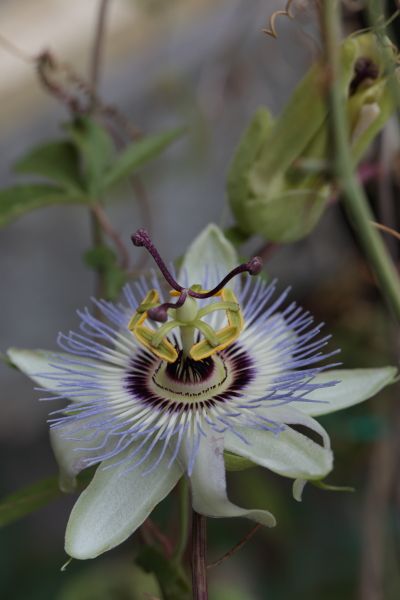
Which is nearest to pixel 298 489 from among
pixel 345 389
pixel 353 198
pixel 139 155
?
pixel 345 389

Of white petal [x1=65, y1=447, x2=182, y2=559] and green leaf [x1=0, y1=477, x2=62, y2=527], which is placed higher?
green leaf [x1=0, y1=477, x2=62, y2=527]

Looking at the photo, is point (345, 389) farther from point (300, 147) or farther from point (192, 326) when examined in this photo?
point (300, 147)

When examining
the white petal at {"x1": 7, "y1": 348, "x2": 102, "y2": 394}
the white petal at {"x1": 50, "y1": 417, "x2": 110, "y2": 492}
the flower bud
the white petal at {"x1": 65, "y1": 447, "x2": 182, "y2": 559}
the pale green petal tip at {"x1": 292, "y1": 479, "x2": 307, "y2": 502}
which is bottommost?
the pale green petal tip at {"x1": 292, "y1": 479, "x2": 307, "y2": 502}

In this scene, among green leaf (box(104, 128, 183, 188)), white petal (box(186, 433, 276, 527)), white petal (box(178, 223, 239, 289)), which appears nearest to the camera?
white petal (box(186, 433, 276, 527))

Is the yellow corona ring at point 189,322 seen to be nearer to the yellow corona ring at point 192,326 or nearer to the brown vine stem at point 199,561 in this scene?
the yellow corona ring at point 192,326

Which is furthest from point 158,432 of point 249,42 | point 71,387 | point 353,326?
point 249,42

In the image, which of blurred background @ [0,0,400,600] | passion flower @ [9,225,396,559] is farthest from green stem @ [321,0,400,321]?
blurred background @ [0,0,400,600]

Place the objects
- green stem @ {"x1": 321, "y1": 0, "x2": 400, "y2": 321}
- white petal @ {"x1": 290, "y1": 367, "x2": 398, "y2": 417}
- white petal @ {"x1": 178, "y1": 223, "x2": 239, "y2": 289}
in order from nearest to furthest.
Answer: green stem @ {"x1": 321, "y1": 0, "x2": 400, "y2": 321}
white petal @ {"x1": 290, "y1": 367, "x2": 398, "y2": 417}
white petal @ {"x1": 178, "y1": 223, "x2": 239, "y2": 289}

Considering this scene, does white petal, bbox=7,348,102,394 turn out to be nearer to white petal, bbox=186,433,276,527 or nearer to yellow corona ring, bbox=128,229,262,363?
yellow corona ring, bbox=128,229,262,363
